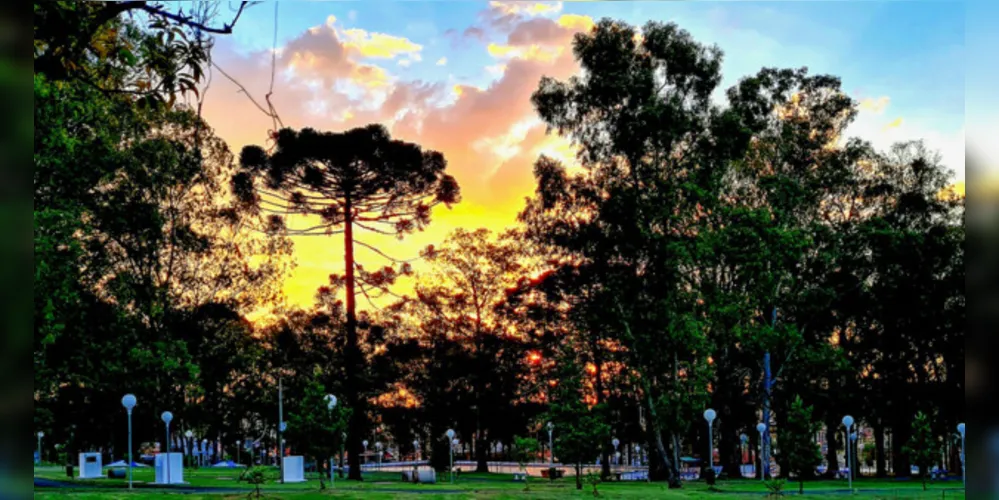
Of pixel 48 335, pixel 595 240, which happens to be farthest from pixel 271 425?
pixel 48 335

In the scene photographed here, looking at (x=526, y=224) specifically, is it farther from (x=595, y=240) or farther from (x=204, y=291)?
(x=204, y=291)

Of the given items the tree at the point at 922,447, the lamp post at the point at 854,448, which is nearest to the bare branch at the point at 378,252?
the tree at the point at 922,447

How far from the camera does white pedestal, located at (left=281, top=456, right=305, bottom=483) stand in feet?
116

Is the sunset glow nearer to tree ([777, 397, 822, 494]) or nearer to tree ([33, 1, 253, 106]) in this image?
tree ([777, 397, 822, 494])

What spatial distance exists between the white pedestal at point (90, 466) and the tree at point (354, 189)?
9692mm

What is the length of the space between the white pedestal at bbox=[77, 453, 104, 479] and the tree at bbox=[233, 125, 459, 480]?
31.8ft

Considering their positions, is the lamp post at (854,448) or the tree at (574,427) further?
the lamp post at (854,448)

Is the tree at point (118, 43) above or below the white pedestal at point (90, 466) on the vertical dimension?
above

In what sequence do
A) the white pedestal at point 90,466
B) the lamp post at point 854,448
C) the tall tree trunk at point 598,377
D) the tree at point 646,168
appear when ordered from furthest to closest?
the lamp post at point 854,448 → the tall tree trunk at point 598,377 → the white pedestal at point 90,466 → the tree at point 646,168

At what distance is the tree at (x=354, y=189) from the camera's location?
3466 cm

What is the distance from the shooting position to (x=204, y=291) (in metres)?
38.4

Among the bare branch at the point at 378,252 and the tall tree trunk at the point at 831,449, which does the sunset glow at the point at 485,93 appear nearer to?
the bare branch at the point at 378,252

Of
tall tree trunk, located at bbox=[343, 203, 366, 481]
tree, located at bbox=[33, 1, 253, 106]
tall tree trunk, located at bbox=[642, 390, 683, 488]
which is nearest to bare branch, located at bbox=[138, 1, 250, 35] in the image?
tree, located at bbox=[33, 1, 253, 106]
